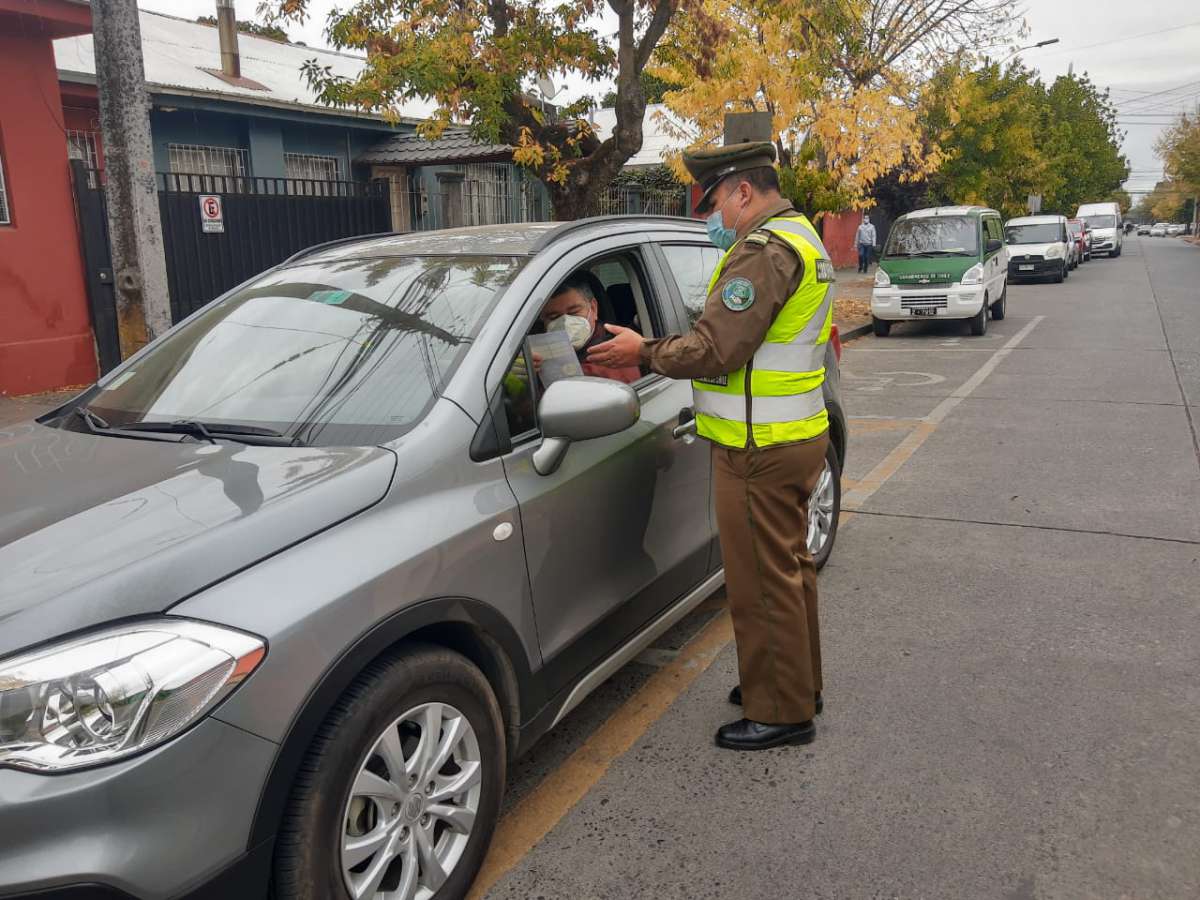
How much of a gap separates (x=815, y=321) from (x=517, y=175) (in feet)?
58.5

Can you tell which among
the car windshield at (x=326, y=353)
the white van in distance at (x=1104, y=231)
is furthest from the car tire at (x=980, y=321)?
the white van in distance at (x=1104, y=231)

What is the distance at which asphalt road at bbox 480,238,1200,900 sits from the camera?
2.65 meters

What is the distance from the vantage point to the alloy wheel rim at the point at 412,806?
2139 mm

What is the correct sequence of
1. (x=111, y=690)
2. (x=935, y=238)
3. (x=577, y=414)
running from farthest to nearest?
(x=935, y=238) → (x=577, y=414) → (x=111, y=690)

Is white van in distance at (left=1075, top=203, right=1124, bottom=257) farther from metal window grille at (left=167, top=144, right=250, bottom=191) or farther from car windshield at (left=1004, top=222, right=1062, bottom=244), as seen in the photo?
metal window grille at (left=167, top=144, right=250, bottom=191)

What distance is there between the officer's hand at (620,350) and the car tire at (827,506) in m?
1.84

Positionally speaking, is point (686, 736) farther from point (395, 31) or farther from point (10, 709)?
point (395, 31)

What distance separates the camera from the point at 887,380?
1117cm

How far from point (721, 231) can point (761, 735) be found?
66.0 inches

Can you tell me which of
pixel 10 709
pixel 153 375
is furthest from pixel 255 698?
pixel 153 375

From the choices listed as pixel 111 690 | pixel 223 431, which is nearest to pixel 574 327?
pixel 223 431

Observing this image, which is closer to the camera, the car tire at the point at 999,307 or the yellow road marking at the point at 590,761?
the yellow road marking at the point at 590,761

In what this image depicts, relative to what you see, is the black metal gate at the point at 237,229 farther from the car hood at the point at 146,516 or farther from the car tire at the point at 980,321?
the car tire at the point at 980,321

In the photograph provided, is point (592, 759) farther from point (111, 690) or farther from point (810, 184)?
point (810, 184)
